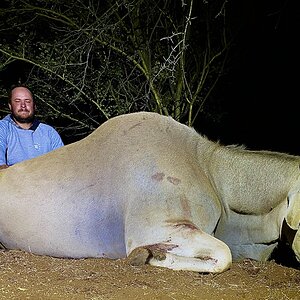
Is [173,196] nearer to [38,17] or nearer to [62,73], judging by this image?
[62,73]

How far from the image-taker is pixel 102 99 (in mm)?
8797

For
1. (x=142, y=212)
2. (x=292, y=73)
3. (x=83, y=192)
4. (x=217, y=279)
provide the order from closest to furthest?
(x=217, y=279) → (x=142, y=212) → (x=83, y=192) → (x=292, y=73)

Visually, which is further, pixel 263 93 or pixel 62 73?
pixel 263 93

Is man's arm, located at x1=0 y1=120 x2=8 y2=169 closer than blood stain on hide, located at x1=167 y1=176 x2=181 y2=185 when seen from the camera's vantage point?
No

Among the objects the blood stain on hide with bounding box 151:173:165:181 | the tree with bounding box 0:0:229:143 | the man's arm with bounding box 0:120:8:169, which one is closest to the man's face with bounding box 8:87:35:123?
the man's arm with bounding box 0:120:8:169

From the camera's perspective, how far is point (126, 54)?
805 cm

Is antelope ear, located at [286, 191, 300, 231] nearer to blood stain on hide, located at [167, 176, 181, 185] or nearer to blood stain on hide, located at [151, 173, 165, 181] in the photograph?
blood stain on hide, located at [167, 176, 181, 185]

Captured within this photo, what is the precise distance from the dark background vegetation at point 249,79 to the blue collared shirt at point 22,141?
2.48 metres

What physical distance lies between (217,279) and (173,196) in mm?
715

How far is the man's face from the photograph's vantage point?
19.2 feet

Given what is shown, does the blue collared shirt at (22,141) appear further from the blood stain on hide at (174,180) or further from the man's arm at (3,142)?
the blood stain on hide at (174,180)

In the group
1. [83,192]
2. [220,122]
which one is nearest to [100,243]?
[83,192]

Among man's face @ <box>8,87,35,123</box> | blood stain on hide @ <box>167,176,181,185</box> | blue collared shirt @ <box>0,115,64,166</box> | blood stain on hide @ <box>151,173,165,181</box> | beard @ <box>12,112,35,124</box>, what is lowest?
blood stain on hide @ <box>167,176,181,185</box>

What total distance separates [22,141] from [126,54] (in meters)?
2.70
